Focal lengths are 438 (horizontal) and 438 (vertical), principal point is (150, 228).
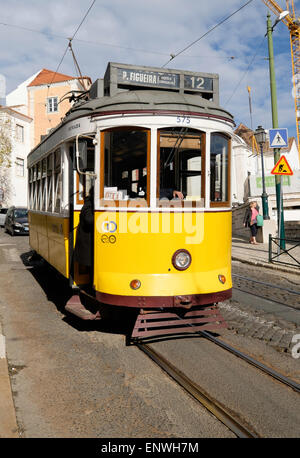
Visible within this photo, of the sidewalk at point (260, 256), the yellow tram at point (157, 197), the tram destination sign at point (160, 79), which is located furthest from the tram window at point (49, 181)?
the sidewalk at point (260, 256)

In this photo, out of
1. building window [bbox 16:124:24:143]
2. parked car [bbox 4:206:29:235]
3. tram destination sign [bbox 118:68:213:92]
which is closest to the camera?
tram destination sign [bbox 118:68:213:92]

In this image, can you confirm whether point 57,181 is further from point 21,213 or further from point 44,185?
point 21,213

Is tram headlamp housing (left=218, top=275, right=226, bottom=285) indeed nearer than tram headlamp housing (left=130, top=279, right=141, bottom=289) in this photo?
No

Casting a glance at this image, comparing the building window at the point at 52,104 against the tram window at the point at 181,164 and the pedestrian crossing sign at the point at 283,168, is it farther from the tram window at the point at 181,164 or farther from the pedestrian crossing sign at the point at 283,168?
the tram window at the point at 181,164

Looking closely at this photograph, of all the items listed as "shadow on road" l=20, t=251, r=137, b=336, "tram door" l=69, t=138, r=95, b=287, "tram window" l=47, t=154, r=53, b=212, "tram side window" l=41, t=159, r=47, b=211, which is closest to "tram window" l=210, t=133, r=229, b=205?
"tram door" l=69, t=138, r=95, b=287

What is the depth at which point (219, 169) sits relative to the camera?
18.9ft

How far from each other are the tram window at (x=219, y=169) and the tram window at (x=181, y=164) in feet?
0.52

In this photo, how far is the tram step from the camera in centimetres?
565

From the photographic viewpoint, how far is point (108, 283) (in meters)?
5.34

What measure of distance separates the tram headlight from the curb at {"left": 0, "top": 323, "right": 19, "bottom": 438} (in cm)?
220

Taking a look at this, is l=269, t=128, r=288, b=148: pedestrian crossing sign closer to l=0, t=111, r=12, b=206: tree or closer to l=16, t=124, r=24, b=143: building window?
l=0, t=111, r=12, b=206: tree

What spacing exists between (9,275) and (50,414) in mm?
7642

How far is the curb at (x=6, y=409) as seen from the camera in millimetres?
3290
